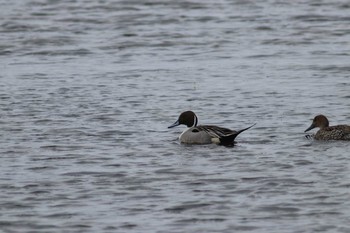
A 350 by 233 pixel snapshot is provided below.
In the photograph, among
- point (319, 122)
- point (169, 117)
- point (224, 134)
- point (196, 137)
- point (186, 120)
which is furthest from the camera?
point (169, 117)

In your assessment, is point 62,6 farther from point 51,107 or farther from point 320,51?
point 51,107

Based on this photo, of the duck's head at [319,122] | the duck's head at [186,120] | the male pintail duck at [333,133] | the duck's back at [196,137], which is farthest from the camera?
the duck's head at [186,120]

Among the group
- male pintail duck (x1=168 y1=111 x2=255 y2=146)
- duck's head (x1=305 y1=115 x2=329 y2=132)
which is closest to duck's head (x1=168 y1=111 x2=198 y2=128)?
male pintail duck (x1=168 y1=111 x2=255 y2=146)

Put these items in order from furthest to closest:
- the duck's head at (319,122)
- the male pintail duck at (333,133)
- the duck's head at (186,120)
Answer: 1. the duck's head at (186,120)
2. the duck's head at (319,122)
3. the male pintail duck at (333,133)

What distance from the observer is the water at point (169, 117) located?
11227 mm

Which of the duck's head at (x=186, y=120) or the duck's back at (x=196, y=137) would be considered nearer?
the duck's back at (x=196, y=137)

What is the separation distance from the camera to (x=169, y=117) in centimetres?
1655

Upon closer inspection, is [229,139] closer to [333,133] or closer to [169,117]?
[333,133]

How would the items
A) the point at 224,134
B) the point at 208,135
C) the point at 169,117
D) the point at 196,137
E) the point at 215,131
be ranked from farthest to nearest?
the point at 169,117 → the point at 196,137 → the point at 208,135 → the point at 215,131 → the point at 224,134

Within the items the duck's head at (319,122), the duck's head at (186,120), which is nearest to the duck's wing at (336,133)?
the duck's head at (319,122)

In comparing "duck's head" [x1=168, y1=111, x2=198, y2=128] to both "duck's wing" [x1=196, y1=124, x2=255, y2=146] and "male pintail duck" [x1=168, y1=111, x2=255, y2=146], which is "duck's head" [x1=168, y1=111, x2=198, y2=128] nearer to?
"male pintail duck" [x1=168, y1=111, x2=255, y2=146]

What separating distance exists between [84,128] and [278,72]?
5.59 meters

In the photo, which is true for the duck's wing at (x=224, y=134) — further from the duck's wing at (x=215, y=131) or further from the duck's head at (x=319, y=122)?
the duck's head at (x=319, y=122)

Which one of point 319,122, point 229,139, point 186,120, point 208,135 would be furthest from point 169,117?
point 319,122
